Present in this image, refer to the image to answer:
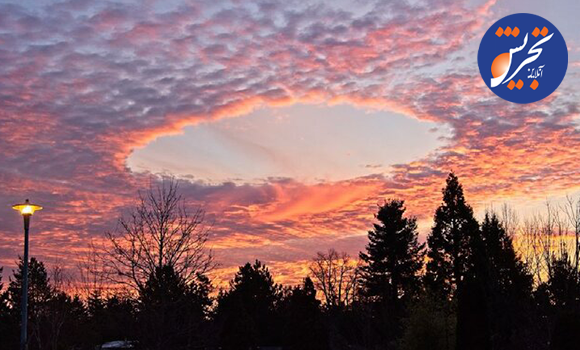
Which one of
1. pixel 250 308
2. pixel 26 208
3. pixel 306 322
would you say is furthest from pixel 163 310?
pixel 250 308

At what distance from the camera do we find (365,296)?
59.9 m

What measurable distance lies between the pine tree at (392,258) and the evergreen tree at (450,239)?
2.36 meters

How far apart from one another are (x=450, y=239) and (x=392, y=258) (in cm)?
591

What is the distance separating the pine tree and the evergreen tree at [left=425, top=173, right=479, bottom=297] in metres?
2.36

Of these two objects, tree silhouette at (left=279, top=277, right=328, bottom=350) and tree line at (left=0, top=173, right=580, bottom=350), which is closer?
tree line at (left=0, top=173, right=580, bottom=350)

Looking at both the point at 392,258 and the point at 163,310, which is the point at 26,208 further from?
the point at 392,258

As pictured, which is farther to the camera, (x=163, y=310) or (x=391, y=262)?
(x=391, y=262)

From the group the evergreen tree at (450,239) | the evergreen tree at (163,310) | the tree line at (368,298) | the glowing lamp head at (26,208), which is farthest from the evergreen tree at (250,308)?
the glowing lamp head at (26,208)

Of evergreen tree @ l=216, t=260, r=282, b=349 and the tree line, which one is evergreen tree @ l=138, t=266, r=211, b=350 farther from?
evergreen tree @ l=216, t=260, r=282, b=349

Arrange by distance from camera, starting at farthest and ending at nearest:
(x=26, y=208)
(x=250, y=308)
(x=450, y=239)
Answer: (x=250, y=308), (x=450, y=239), (x=26, y=208)

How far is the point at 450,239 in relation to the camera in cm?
5706

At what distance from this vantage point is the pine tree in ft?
194

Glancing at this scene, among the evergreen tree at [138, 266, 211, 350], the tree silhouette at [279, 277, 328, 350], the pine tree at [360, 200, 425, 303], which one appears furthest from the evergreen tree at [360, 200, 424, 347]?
the evergreen tree at [138, 266, 211, 350]

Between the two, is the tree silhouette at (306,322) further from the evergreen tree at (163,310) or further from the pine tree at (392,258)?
the evergreen tree at (163,310)
